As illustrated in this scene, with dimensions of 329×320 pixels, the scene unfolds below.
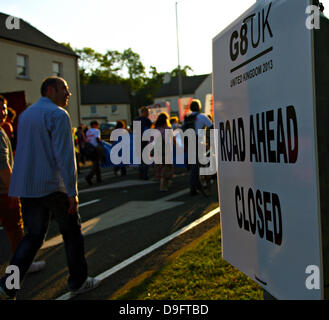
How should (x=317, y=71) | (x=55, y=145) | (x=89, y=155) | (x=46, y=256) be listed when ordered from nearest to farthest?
(x=317, y=71) < (x=55, y=145) < (x=46, y=256) < (x=89, y=155)

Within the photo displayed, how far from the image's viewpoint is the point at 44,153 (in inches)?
143

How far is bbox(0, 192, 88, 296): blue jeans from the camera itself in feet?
11.8

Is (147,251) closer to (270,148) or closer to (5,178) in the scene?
(5,178)

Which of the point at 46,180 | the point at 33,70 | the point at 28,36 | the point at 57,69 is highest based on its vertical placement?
the point at 28,36

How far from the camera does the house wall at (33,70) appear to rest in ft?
85.1

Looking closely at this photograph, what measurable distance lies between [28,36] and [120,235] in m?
26.6

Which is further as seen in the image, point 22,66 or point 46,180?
point 22,66

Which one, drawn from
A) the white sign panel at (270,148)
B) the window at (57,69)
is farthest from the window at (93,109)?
the white sign panel at (270,148)

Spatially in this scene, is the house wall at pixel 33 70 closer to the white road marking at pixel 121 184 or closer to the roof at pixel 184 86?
the white road marking at pixel 121 184

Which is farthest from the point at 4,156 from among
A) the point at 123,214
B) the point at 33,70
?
the point at 33,70

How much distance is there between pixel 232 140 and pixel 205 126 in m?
6.64
